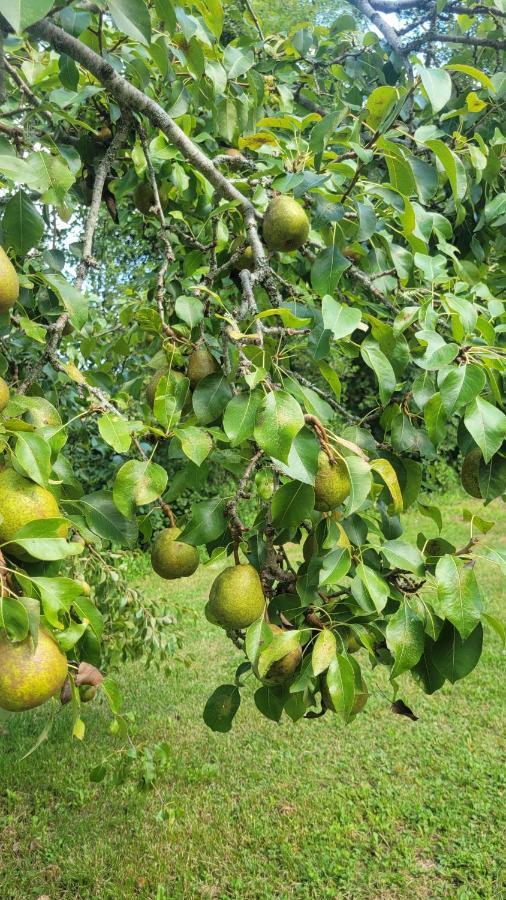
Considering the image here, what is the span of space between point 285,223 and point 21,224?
58 cm

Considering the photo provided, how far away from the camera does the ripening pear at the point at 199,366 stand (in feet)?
5.43

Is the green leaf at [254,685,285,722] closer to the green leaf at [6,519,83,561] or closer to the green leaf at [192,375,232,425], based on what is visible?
the green leaf at [192,375,232,425]

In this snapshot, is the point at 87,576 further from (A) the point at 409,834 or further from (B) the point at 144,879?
(A) the point at 409,834

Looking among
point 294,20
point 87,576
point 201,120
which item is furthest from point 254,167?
point 294,20

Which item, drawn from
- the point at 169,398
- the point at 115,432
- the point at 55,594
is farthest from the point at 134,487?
the point at 55,594

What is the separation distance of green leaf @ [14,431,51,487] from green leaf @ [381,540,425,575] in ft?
2.16

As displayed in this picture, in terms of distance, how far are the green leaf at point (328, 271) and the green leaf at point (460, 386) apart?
35 cm

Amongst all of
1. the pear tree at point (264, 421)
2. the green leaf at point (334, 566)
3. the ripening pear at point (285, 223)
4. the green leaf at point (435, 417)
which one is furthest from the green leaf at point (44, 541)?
the ripening pear at point (285, 223)

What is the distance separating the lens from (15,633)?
0.95 metres

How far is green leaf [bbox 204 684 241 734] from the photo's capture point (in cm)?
164

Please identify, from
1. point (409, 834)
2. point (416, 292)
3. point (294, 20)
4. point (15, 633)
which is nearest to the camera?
point (15, 633)

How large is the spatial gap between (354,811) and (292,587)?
101 inches

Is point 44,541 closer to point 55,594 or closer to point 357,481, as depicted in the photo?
point 55,594

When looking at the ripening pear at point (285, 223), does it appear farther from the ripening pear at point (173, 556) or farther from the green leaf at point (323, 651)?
the green leaf at point (323, 651)
